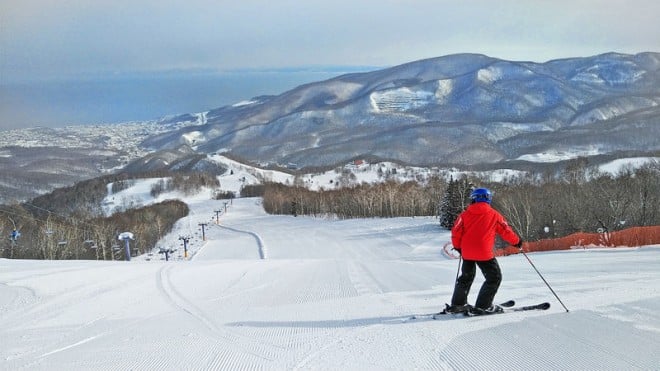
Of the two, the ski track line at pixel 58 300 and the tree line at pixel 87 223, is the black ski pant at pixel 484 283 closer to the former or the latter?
the ski track line at pixel 58 300

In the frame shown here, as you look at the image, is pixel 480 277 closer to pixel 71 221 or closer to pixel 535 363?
pixel 535 363

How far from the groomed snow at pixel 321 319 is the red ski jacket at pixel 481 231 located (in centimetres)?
79

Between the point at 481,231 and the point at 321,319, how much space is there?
231cm

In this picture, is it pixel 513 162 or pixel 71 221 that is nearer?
pixel 71 221

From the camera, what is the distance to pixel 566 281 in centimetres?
839

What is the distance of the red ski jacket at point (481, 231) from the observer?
622cm

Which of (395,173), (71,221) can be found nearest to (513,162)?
(395,173)

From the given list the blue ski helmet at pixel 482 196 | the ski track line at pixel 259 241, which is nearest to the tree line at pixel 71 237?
the ski track line at pixel 259 241

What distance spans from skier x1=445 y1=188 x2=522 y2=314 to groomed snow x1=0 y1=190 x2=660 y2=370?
32 centimetres

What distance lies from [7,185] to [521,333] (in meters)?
220

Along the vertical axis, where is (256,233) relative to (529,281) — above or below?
below

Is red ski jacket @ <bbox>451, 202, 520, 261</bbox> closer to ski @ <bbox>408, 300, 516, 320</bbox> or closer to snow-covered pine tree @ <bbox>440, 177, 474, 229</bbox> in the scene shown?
ski @ <bbox>408, 300, 516, 320</bbox>

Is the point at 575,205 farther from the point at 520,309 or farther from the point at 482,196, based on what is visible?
the point at 482,196

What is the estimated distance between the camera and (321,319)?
6.71 metres
